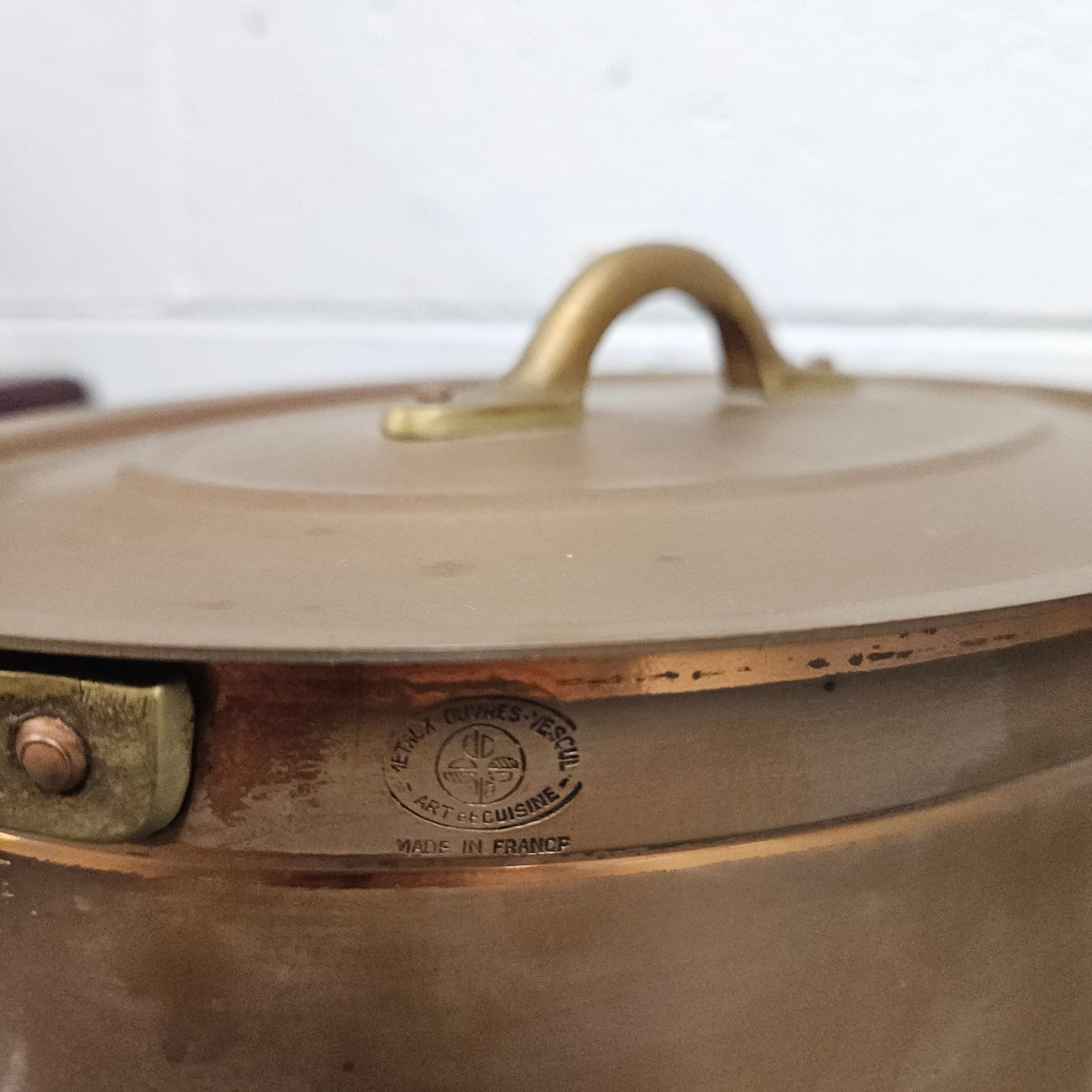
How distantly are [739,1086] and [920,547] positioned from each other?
182 millimetres

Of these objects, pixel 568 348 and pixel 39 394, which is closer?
pixel 568 348

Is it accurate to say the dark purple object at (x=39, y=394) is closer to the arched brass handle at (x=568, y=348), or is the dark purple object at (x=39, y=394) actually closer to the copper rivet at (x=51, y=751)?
the arched brass handle at (x=568, y=348)

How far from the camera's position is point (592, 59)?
36.7 inches

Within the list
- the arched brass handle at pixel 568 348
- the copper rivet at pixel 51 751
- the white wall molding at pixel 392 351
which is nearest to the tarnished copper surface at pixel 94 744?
the copper rivet at pixel 51 751

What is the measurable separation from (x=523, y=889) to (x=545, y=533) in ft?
0.40

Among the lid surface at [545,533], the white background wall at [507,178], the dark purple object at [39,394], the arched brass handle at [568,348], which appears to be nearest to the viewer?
the lid surface at [545,533]

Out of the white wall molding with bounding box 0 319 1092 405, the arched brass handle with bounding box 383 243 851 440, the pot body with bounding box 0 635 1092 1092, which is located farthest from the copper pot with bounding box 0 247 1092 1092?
the white wall molding with bounding box 0 319 1092 405

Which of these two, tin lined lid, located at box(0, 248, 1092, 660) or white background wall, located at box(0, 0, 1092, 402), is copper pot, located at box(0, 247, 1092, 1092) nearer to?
tin lined lid, located at box(0, 248, 1092, 660)

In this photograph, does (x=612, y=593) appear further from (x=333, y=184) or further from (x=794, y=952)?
(x=333, y=184)

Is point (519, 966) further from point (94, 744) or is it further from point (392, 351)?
point (392, 351)

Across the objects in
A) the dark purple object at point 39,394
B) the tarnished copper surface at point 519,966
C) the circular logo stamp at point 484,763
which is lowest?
the tarnished copper surface at point 519,966

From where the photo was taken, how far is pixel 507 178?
991 mm

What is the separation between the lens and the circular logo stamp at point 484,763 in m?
0.31

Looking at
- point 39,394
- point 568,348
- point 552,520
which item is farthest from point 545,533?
point 39,394
